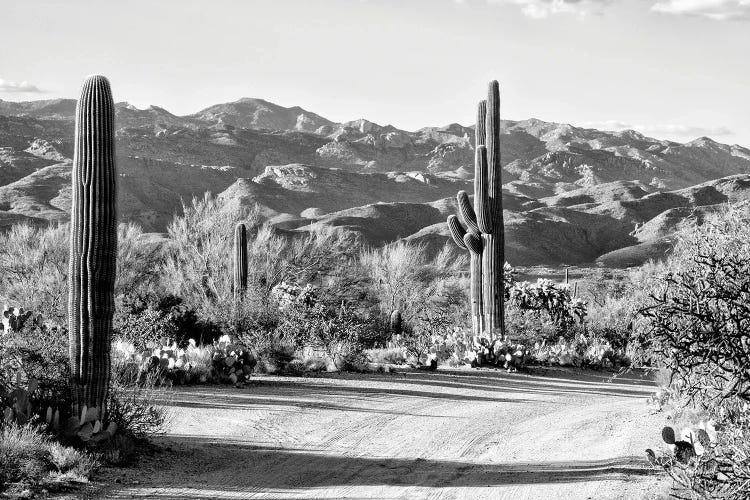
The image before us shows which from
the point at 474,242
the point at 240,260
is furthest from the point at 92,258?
the point at 240,260

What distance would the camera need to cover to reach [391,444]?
11039 mm

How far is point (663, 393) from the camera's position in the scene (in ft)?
46.9

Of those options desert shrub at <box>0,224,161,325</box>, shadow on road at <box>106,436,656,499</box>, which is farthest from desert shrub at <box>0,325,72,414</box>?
desert shrub at <box>0,224,161,325</box>

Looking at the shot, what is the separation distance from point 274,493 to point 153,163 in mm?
99843

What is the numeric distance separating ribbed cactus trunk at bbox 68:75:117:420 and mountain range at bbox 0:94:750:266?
3826 cm

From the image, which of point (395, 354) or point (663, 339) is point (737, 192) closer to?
point (395, 354)

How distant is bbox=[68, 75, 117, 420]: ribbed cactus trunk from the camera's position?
9.77m

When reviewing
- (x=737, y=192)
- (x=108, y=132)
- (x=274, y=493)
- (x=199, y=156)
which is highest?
(x=199, y=156)

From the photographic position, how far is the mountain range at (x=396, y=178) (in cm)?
8325

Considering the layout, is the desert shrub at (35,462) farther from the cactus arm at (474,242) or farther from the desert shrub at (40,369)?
the cactus arm at (474,242)

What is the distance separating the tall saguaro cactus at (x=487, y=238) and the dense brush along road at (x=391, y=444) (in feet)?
18.9

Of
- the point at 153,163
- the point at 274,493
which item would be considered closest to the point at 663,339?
the point at 274,493

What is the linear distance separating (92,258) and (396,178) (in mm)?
110335

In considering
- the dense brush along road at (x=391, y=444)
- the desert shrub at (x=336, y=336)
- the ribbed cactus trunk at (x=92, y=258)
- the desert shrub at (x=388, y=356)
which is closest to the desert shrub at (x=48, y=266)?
the desert shrub at (x=336, y=336)
